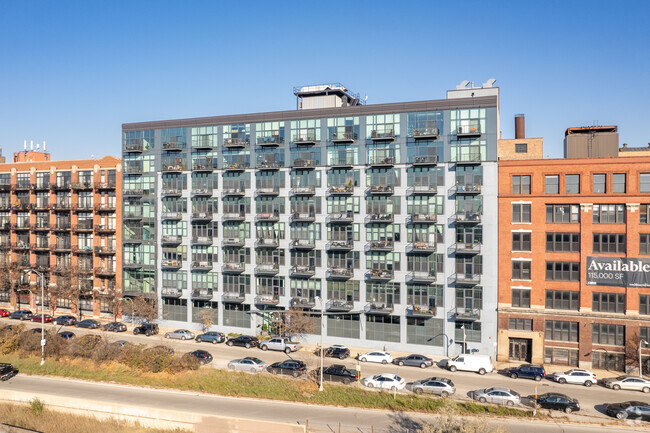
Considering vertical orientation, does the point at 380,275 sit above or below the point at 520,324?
above

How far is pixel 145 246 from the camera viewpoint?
241 feet

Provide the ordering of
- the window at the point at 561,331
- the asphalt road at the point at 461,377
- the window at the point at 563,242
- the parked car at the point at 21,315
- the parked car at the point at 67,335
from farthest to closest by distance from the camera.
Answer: the parked car at the point at 21,315 → the parked car at the point at 67,335 → the window at the point at 563,242 → the window at the point at 561,331 → the asphalt road at the point at 461,377

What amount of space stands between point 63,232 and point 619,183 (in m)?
74.8

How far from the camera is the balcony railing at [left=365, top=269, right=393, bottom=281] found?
61.9 metres

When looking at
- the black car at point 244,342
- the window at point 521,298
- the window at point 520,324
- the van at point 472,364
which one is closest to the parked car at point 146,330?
the black car at point 244,342

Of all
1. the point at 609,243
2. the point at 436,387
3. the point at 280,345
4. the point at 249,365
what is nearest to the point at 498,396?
the point at 436,387

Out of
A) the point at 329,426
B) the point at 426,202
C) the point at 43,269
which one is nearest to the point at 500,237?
the point at 426,202

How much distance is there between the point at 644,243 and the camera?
5459cm

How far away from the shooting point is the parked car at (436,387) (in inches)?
1790

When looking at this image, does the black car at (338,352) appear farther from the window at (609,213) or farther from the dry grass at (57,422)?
the window at (609,213)

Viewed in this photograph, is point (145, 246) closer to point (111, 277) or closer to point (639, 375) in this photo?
point (111, 277)

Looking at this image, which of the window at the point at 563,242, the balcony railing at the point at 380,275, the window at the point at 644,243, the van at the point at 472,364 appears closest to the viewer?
the van at the point at 472,364

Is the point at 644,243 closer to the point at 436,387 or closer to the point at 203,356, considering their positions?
the point at 436,387

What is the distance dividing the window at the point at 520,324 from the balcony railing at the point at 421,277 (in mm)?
9423
